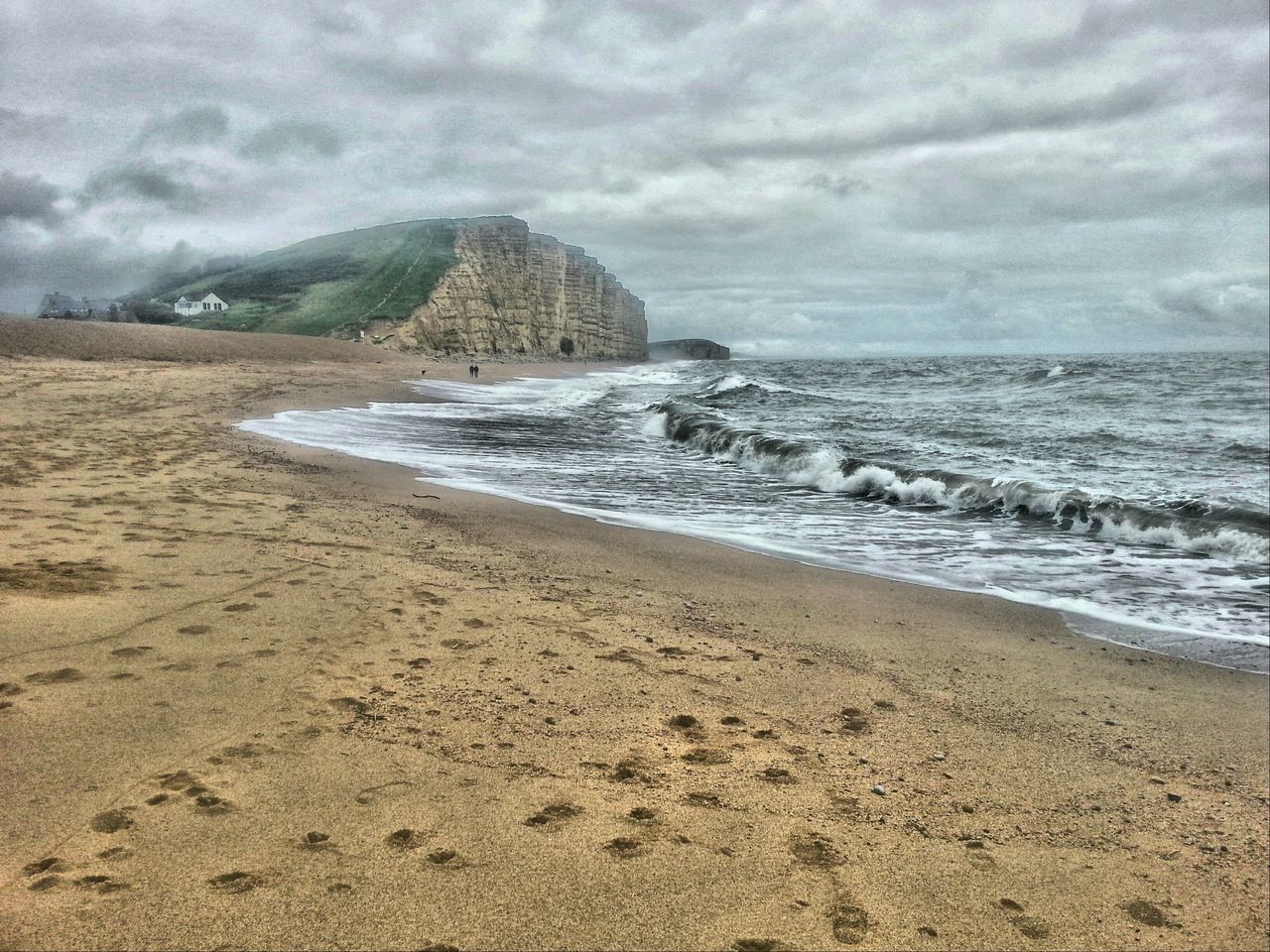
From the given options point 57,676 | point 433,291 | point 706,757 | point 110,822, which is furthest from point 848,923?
point 433,291

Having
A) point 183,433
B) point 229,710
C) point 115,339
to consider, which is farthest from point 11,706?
point 115,339

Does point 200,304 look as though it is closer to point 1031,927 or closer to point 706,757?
point 706,757

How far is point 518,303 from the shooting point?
8994cm

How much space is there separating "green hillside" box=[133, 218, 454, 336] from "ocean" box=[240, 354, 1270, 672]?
55007 millimetres

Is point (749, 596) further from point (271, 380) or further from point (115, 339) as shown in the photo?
point (115, 339)

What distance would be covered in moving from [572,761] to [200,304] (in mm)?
92517

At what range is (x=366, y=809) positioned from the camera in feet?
8.05

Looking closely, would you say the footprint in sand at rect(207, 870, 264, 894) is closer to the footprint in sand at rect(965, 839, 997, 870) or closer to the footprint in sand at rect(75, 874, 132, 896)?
the footprint in sand at rect(75, 874, 132, 896)

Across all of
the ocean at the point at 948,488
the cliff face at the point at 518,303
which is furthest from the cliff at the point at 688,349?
the ocean at the point at 948,488

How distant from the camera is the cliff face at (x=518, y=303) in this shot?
77000 mm

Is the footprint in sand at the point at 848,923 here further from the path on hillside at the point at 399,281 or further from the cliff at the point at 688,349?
the cliff at the point at 688,349

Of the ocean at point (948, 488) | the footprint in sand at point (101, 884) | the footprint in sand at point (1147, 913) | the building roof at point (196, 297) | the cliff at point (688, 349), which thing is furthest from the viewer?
the cliff at point (688, 349)

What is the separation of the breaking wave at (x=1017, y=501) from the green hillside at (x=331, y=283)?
6087cm

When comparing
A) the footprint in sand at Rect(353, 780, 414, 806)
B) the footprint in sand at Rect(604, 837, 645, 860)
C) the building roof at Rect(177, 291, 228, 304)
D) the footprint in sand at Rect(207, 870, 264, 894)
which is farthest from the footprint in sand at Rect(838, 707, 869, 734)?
the building roof at Rect(177, 291, 228, 304)
